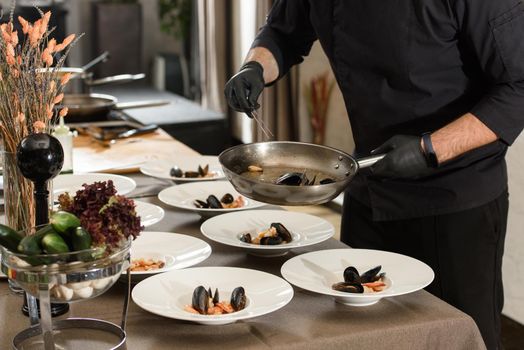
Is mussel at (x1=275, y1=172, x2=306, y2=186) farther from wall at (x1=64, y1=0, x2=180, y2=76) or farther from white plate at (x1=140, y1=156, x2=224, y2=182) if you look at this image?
wall at (x1=64, y1=0, x2=180, y2=76)

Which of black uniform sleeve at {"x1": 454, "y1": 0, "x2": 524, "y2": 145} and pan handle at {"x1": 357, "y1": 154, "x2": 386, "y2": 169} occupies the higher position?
black uniform sleeve at {"x1": 454, "y1": 0, "x2": 524, "y2": 145}

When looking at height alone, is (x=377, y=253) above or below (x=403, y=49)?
below

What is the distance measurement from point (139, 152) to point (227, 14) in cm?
347

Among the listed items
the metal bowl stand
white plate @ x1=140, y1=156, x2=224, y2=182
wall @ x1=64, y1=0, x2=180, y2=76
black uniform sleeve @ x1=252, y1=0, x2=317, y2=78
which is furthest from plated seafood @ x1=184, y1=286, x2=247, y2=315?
wall @ x1=64, y1=0, x2=180, y2=76

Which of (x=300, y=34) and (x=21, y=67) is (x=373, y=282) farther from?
(x=300, y=34)

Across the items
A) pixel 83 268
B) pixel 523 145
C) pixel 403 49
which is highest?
pixel 403 49

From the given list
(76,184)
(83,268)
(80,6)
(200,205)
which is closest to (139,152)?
(76,184)

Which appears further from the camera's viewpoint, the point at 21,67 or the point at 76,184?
the point at 76,184

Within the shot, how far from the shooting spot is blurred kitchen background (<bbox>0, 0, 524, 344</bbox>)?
3.87m

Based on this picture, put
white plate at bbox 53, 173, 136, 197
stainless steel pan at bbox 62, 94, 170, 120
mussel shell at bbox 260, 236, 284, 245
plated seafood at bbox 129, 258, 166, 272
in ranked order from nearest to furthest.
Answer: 1. plated seafood at bbox 129, 258, 166, 272
2. mussel shell at bbox 260, 236, 284, 245
3. white plate at bbox 53, 173, 136, 197
4. stainless steel pan at bbox 62, 94, 170, 120

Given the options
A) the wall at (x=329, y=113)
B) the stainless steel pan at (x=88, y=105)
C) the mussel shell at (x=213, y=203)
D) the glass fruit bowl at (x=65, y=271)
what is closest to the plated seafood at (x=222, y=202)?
the mussel shell at (x=213, y=203)

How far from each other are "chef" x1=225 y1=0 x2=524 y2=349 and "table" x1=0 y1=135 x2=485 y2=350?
0.50 metres

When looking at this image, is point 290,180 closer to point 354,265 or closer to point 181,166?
point 354,265

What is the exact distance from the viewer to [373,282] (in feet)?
5.10
